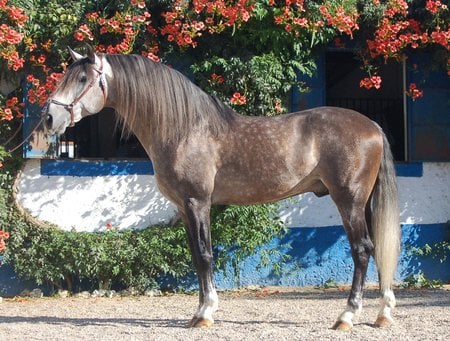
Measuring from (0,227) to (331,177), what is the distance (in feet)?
12.5

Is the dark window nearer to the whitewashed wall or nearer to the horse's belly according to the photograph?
the whitewashed wall

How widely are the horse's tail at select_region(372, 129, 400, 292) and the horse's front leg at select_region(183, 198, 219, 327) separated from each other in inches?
54.3

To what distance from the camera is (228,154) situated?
6070 mm

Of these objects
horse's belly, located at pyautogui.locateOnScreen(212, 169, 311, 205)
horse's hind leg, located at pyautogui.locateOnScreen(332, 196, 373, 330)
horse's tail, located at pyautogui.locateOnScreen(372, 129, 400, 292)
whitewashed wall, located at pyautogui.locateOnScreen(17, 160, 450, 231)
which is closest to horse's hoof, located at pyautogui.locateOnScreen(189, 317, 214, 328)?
horse's belly, located at pyautogui.locateOnScreen(212, 169, 311, 205)

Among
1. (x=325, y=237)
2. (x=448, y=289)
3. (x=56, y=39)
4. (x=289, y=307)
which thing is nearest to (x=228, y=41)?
(x=56, y=39)

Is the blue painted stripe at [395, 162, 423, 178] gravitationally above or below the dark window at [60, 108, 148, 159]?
below

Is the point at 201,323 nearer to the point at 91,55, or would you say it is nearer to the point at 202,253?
the point at 202,253

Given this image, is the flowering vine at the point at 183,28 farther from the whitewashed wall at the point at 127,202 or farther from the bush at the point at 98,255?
the bush at the point at 98,255

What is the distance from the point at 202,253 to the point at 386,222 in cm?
153

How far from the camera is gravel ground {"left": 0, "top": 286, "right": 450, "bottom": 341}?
555 centimetres

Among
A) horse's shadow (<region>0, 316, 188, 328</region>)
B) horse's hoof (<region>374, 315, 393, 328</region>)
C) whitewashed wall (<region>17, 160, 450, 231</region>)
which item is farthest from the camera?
whitewashed wall (<region>17, 160, 450, 231</region>)

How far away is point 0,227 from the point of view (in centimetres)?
787

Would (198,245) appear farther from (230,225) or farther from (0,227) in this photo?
(0,227)

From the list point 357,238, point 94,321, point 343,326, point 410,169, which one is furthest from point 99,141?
point 343,326
